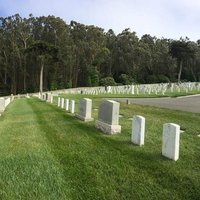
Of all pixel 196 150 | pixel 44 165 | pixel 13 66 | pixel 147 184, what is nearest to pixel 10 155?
pixel 44 165

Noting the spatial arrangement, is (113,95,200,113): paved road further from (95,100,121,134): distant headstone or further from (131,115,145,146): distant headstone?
(131,115,145,146): distant headstone

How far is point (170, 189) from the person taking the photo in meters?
6.07

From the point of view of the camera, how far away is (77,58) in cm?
7681

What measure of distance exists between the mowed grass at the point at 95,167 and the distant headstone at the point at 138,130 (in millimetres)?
176

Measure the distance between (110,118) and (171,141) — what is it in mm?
3417

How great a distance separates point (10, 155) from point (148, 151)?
10.1 feet

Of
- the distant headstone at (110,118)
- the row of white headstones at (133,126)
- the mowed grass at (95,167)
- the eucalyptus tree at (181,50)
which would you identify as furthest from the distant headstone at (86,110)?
the eucalyptus tree at (181,50)

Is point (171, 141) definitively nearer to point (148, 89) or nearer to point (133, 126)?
point (133, 126)

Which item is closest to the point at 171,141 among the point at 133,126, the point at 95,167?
the point at 95,167

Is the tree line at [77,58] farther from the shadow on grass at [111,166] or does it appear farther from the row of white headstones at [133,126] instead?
the shadow on grass at [111,166]

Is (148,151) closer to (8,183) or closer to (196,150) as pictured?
(196,150)

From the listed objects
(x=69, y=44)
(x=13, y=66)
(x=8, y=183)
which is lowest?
(x=8, y=183)

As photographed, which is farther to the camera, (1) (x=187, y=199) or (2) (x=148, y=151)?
(2) (x=148, y=151)

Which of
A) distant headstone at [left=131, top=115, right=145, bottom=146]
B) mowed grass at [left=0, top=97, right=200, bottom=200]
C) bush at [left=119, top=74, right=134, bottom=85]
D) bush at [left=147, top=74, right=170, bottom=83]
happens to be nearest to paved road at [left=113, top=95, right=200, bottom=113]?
mowed grass at [left=0, top=97, right=200, bottom=200]
